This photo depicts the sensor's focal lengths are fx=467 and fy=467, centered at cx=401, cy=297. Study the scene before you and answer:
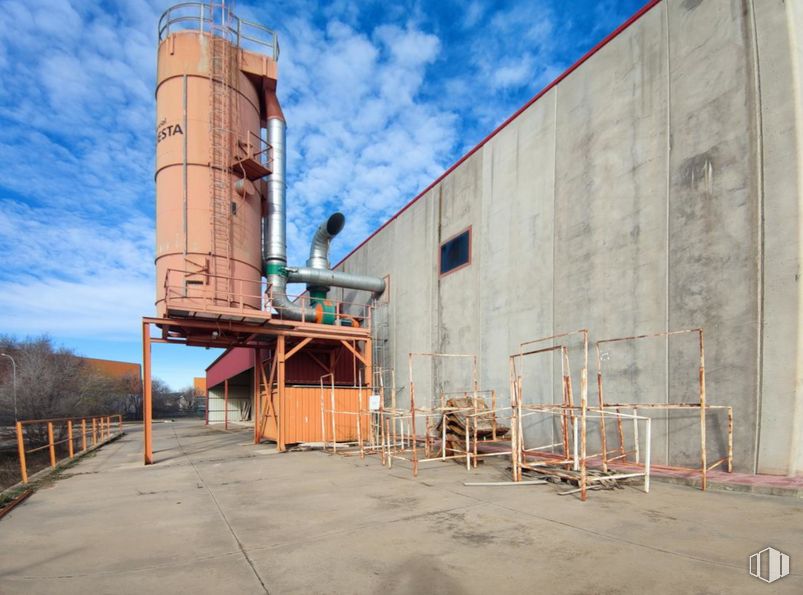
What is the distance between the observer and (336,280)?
819 inches

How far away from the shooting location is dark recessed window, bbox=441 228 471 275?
15.6 m

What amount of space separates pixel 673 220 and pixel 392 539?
7934 millimetres

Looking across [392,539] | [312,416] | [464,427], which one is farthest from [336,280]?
[392,539]

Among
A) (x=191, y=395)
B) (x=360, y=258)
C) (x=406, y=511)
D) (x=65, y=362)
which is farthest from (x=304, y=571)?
(x=191, y=395)

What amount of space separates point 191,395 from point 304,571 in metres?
110

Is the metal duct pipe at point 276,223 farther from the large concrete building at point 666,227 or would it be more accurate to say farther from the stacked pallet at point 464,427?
the stacked pallet at point 464,427

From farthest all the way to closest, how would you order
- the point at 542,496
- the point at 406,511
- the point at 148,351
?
the point at 148,351, the point at 542,496, the point at 406,511

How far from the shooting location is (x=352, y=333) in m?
17.7

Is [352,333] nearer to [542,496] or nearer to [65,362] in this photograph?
[542,496]

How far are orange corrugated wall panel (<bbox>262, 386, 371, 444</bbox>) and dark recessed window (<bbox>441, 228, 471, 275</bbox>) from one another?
572 cm
